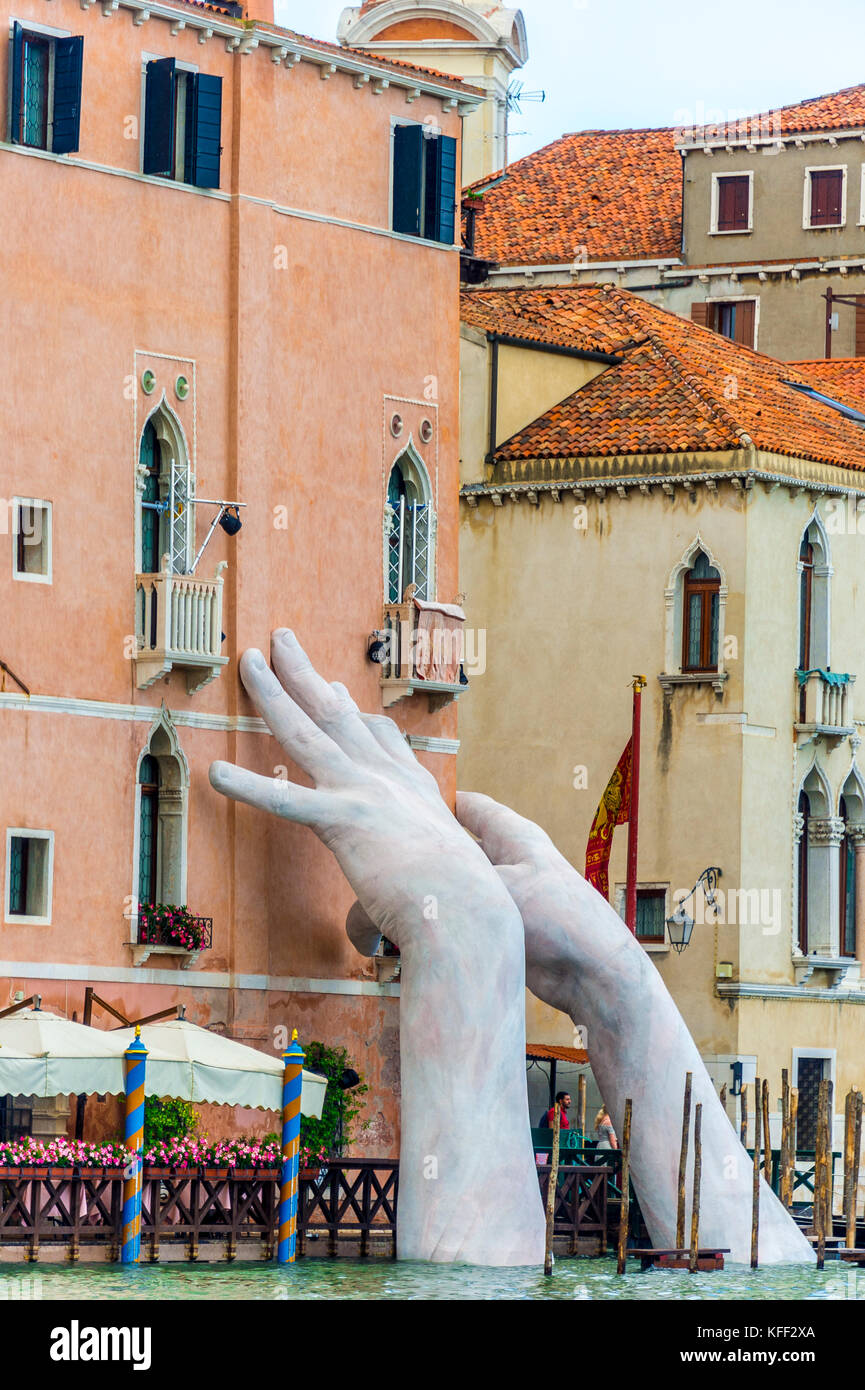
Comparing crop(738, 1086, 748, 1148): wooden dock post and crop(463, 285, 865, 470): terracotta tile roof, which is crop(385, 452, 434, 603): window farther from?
crop(463, 285, 865, 470): terracotta tile roof

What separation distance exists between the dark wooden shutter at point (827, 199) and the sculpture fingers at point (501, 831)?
22.2 metres

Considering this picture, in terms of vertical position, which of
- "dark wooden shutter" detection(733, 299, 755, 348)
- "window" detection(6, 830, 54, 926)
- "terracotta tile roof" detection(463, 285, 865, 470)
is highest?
"dark wooden shutter" detection(733, 299, 755, 348)

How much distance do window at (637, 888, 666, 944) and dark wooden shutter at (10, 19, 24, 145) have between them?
56.1 ft

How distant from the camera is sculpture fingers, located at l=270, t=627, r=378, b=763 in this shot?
4862cm

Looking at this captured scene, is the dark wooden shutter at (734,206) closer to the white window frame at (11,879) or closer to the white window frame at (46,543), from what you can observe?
Result: the white window frame at (46,543)

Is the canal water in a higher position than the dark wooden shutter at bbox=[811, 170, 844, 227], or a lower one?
lower

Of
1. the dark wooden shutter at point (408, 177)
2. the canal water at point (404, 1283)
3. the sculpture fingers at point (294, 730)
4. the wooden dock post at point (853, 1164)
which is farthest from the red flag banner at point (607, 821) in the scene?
the dark wooden shutter at point (408, 177)

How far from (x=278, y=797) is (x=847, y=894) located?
1536 cm

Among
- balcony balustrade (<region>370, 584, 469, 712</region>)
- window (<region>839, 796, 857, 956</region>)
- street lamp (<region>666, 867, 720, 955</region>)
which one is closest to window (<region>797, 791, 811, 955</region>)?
window (<region>839, 796, 857, 956</region>)

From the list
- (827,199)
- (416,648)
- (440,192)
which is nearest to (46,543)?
(416,648)

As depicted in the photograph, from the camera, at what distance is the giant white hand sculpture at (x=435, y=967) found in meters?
46.5

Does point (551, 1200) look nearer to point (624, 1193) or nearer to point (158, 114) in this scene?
point (624, 1193)

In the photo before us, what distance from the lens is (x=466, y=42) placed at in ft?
277

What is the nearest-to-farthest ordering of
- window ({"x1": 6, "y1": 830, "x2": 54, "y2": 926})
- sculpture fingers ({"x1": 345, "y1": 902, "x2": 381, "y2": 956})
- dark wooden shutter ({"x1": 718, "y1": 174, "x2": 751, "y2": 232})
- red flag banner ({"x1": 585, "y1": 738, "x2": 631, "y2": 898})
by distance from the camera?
window ({"x1": 6, "y1": 830, "x2": 54, "y2": 926}) → sculpture fingers ({"x1": 345, "y1": 902, "x2": 381, "y2": 956}) → red flag banner ({"x1": 585, "y1": 738, "x2": 631, "y2": 898}) → dark wooden shutter ({"x1": 718, "y1": 174, "x2": 751, "y2": 232})
